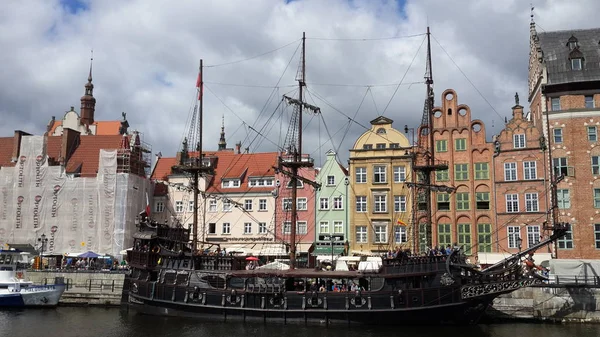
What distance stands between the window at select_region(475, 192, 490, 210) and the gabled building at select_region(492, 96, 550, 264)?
2.51 feet

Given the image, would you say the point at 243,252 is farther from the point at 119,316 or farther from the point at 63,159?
the point at 63,159

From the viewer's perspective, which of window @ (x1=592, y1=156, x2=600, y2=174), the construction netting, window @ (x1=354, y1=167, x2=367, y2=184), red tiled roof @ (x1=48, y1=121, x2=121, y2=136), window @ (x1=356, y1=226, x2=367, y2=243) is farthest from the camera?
red tiled roof @ (x1=48, y1=121, x2=121, y2=136)

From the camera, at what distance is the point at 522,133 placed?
46.2 meters

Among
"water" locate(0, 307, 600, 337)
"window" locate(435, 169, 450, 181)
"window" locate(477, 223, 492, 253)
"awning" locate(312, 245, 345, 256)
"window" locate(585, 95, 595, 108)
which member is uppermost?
"window" locate(585, 95, 595, 108)

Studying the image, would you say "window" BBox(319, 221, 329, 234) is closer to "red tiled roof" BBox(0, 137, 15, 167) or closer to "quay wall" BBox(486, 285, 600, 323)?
"quay wall" BBox(486, 285, 600, 323)

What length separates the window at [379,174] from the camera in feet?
163

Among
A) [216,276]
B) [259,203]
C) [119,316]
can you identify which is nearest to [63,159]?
[259,203]

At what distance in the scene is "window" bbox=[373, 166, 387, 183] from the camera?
163 ft

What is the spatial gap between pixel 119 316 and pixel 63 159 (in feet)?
86.8

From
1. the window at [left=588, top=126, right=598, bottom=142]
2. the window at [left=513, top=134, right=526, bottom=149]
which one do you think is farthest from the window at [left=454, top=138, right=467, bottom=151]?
the window at [left=588, top=126, right=598, bottom=142]

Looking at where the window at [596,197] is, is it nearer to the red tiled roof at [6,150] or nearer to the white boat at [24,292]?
the white boat at [24,292]

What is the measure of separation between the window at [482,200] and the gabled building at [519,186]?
766 millimetres

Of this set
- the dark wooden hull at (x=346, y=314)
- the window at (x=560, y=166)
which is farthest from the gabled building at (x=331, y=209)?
the window at (x=560, y=166)

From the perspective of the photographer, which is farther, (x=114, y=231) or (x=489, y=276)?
(x=114, y=231)
